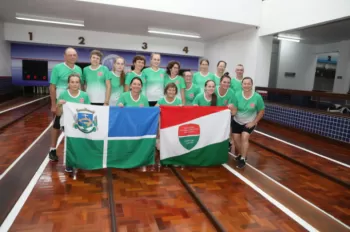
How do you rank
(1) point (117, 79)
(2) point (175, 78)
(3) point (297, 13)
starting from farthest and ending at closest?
(3) point (297, 13) < (2) point (175, 78) < (1) point (117, 79)

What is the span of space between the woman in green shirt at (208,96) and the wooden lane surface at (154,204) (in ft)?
3.60

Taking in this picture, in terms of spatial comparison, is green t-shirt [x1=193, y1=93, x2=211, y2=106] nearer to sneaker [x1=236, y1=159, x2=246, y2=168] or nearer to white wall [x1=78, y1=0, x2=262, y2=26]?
sneaker [x1=236, y1=159, x2=246, y2=168]

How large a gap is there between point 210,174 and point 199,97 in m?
1.07

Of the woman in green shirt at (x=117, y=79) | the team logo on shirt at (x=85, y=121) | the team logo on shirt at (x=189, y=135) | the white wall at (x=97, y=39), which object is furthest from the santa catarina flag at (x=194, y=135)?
the white wall at (x=97, y=39)

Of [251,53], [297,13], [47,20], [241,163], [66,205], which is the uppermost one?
[297,13]

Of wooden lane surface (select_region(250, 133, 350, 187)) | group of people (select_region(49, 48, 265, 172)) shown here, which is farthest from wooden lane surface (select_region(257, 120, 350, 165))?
group of people (select_region(49, 48, 265, 172))

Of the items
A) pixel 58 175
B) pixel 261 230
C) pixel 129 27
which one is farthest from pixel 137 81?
pixel 129 27

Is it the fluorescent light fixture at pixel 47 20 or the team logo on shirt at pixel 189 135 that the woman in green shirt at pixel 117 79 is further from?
the fluorescent light fixture at pixel 47 20

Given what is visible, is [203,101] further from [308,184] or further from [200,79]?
[308,184]

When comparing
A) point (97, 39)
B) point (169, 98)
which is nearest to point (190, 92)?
point (169, 98)

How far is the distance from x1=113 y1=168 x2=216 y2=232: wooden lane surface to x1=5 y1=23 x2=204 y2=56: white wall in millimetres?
7831

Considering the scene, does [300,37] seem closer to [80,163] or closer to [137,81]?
[137,81]

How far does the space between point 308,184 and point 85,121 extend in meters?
2.72

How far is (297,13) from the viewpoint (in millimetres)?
6262
